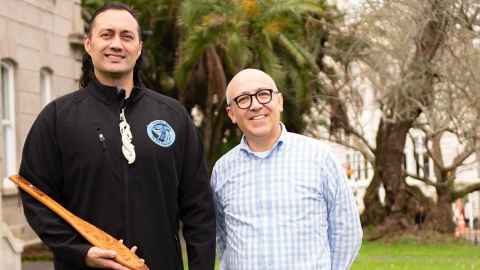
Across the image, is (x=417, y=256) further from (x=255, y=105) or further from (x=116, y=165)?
(x=116, y=165)

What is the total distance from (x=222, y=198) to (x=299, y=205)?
0.41 m

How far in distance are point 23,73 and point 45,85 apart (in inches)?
63.1

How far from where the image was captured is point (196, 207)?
4.48 m

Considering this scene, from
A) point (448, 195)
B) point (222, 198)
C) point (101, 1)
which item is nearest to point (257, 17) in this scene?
point (101, 1)

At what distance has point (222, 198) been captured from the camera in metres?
4.77

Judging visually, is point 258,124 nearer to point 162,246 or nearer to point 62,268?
point 162,246

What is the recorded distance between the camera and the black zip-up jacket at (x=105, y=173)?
422cm

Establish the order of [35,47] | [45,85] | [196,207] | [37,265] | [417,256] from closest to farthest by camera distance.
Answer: [196,207], [37,265], [35,47], [45,85], [417,256]

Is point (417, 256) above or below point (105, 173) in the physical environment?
below

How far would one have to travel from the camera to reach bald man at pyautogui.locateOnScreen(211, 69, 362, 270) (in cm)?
458

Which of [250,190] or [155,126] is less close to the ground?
[155,126]

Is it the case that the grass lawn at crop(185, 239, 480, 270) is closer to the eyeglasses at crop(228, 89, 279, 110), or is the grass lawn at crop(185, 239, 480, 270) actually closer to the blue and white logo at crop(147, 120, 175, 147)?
the eyeglasses at crop(228, 89, 279, 110)

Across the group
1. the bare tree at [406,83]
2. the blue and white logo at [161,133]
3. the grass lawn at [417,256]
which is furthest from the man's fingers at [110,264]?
the bare tree at [406,83]

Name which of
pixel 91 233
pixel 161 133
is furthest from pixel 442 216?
pixel 91 233
